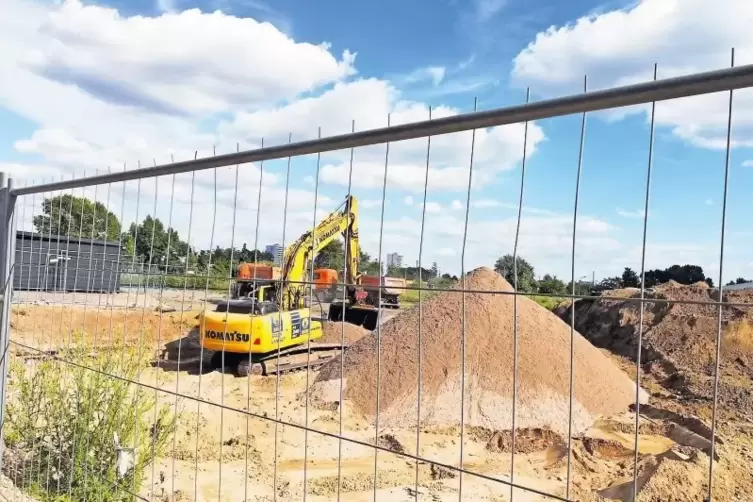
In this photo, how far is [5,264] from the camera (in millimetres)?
4348

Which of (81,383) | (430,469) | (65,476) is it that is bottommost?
(430,469)

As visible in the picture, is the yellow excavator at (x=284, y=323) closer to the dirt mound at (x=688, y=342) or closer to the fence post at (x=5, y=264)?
the fence post at (x=5, y=264)

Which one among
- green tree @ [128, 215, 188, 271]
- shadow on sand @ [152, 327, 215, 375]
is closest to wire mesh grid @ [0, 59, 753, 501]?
green tree @ [128, 215, 188, 271]

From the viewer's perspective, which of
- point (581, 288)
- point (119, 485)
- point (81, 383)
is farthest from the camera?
point (81, 383)

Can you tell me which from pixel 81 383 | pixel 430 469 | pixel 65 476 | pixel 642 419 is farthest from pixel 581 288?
pixel 642 419

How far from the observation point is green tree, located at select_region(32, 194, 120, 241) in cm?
414

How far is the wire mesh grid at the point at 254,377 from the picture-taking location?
2.18 meters

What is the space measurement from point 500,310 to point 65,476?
313 inches

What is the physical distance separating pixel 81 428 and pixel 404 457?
3.98m

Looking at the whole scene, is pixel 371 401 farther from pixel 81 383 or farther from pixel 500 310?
pixel 81 383

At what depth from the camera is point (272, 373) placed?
1271 cm

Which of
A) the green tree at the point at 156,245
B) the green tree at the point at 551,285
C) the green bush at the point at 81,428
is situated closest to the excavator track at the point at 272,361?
the green bush at the point at 81,428

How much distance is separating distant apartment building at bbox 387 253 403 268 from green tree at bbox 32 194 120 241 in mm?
2182

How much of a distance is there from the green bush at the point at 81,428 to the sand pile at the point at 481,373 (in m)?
A: 5.32
